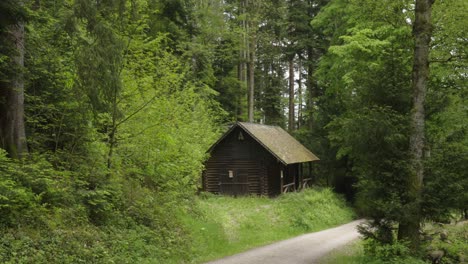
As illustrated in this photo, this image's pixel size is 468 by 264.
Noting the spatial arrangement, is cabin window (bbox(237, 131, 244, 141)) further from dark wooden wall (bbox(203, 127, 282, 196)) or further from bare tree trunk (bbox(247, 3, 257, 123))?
bare tree trunk (bbox(247, 3, 257, 123))

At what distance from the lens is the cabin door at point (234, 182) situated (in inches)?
1077

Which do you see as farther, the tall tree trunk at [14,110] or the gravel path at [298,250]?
the gravel path at [298,250]

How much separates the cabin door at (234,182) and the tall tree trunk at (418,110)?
15640mm

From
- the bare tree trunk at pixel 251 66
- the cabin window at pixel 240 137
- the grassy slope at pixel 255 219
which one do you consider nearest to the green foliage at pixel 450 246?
the grassy slope at pixel 255 219

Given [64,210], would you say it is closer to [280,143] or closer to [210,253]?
[210,253]

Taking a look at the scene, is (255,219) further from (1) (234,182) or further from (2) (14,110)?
(2) (14,110)

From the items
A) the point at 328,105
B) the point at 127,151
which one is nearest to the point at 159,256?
the point at 127,151

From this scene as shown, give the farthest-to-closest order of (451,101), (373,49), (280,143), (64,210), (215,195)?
(280,143) → (215,195) → (373,49) → (451,101) → (64,210)

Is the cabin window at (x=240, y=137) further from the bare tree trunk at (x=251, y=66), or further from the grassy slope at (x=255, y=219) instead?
the bare tree trunk at (x=251, y=66)

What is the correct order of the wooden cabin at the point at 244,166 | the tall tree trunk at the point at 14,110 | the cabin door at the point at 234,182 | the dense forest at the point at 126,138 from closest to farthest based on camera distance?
the dense forest at the point at 126,138, the tall tree trunk at the point at 14,110, the wooden cabin at the point at 244,166, the cabin door at the point at 234,182

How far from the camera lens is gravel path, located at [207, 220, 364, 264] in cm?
1342

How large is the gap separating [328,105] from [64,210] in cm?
2430

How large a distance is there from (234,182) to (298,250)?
1218 cm

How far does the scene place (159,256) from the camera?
1150 cm
